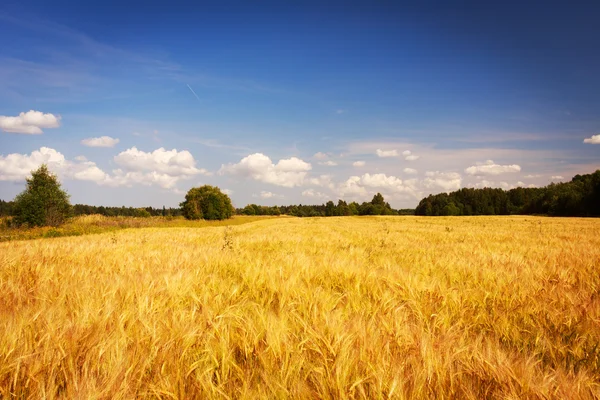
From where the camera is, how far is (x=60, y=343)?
55.6 inches

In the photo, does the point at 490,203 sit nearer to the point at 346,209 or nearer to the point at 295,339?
the point at 346,209

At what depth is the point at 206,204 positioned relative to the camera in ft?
213

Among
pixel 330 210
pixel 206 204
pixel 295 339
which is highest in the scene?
pixel 206 204

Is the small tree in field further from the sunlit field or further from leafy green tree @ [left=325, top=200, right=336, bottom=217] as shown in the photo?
the sunlit field

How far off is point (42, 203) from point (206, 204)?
3927cm

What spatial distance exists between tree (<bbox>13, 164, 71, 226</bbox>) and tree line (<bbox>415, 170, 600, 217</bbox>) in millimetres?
93570

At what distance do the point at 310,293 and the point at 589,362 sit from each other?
1792 millimetres

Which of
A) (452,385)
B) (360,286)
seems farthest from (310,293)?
(452,385)

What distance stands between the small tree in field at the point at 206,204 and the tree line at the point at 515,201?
73.2 m

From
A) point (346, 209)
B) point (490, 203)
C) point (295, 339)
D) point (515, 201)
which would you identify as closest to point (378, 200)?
point (346, 209)

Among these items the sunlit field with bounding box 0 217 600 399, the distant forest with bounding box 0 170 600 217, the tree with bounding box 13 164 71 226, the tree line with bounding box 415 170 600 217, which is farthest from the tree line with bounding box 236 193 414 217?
the sunlit field with bounding box 0 217 600 399

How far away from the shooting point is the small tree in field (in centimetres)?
6262

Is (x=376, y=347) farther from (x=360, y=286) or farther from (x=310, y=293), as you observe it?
(x=360, y=286)

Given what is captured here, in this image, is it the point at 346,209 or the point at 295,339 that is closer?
the point at 295,339
